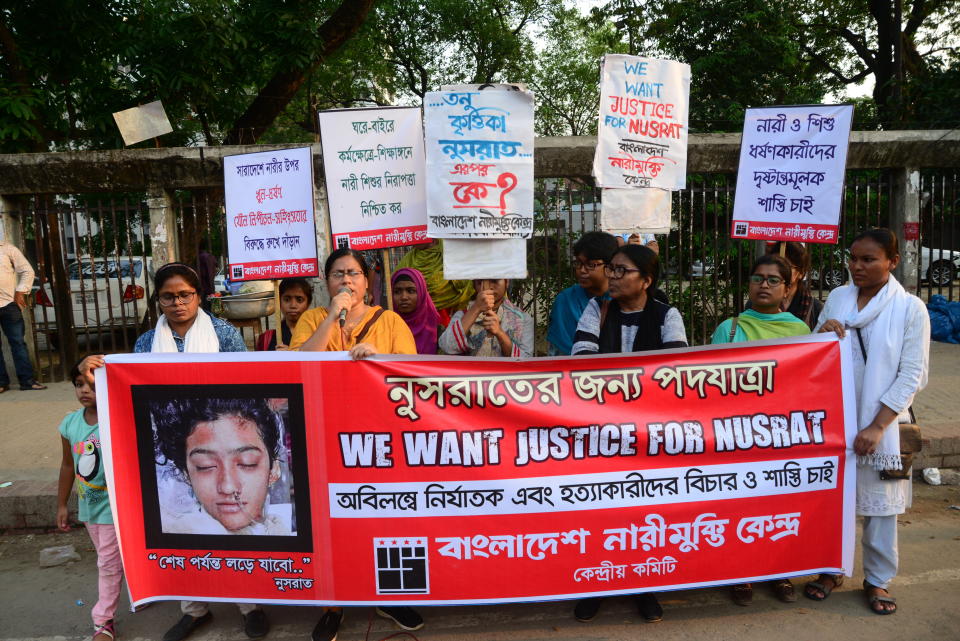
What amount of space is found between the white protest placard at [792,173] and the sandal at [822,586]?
6.75 ft

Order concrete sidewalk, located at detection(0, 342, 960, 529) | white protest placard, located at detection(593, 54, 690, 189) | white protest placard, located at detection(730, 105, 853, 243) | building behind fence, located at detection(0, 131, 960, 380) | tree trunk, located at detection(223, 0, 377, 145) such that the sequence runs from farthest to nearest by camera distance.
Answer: tree trunk, located at detection(223, 0, 377, 145) < building behind fence, located at detection(0, 131, 960, 380) < white protest placard, located at detection(593, 54, 690, 189) < concrete sidewalk, located at detection(0, 342, 960, 529) < white protest placard, located at detection(730, 105, 853, 243)

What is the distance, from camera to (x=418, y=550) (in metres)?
3.10

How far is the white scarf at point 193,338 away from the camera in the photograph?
134 inches

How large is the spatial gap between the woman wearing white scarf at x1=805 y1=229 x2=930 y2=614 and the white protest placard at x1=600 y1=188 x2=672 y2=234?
1699 millimetres

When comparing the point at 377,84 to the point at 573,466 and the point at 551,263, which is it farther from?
the point at 573,466

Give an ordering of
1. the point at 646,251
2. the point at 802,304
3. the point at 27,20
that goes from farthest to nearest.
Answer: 1. the point at 27,20
2. the point at 802,304
3. the point at 646,251

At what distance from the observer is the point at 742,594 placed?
3.42 meters

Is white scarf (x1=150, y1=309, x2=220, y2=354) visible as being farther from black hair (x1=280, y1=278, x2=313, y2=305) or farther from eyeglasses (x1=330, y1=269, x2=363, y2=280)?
black hair (x1=280, y1=278, x2=313, y2=305)

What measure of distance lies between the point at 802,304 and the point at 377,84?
64.9 ft

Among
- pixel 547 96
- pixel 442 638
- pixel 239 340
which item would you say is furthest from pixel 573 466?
pixel 547 96

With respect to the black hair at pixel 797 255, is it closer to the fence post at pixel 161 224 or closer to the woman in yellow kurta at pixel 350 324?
the woman in yellow kurta at pixel 350 324

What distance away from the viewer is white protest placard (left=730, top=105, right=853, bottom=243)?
15.0 ft

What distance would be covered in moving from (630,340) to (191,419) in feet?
6.77

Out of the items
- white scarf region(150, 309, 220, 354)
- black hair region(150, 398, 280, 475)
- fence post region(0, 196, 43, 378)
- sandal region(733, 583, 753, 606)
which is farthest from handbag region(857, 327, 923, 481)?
fence post region(0, 196, 43, 378)
